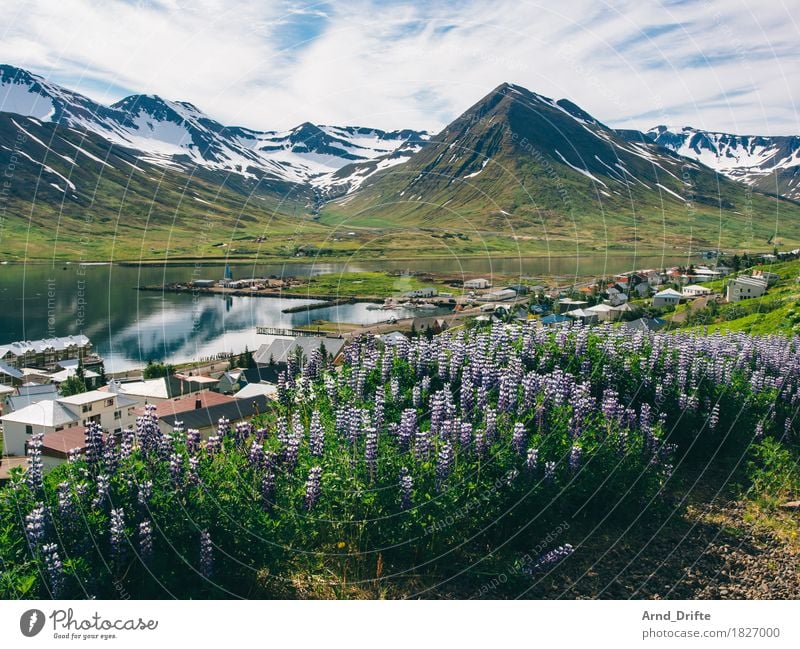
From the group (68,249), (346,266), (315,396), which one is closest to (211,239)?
(68,249)

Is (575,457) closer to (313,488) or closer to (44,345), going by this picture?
(313,488)

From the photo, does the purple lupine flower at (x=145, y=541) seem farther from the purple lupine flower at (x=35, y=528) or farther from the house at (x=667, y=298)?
the house at (x=667, y=298)

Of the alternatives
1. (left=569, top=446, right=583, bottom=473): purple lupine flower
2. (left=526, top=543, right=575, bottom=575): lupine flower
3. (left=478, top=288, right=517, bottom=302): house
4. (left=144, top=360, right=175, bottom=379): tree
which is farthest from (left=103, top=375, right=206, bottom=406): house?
(left=478, top=288, right=517, bottom=302): house

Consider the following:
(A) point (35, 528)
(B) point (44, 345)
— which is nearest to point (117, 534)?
(A) point (35, 528)

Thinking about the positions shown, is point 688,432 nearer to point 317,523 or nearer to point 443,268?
point 317,523

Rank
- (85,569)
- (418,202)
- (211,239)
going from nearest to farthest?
(85,569) → (211,239) → (418,202)

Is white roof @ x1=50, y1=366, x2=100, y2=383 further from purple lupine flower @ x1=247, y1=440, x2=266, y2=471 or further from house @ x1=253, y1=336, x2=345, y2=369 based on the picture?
purple lupine flower @ x1=247, y1=440, x2=266, y2=471

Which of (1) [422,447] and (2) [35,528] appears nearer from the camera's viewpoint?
(2) [35,528]
